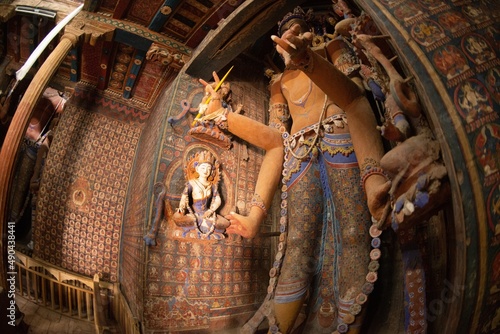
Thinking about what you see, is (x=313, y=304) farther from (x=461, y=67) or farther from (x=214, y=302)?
(x=461, y=67)

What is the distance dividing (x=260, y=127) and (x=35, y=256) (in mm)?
3327

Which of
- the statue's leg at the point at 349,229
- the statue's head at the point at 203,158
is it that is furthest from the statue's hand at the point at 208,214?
the statue's leg at the point at 349,229

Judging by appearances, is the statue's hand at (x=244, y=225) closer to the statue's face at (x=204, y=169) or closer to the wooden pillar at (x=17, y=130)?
the statue's face at (x=204, y=169)

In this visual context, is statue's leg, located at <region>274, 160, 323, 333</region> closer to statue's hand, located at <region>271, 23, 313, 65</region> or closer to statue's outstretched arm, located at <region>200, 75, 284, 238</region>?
statue's outstretched arm, located at <region>200, 75, 284, 238</region>

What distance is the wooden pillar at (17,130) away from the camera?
301cm

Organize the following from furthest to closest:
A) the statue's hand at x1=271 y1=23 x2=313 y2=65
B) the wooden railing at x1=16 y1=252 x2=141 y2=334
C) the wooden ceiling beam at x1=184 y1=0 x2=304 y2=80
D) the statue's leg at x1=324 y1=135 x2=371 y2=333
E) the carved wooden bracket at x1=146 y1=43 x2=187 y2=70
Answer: the carved wooden bracket at x1=146 y1=43 x2=187 y2=70 < the wooden railing at x1=16 y1=252 x2=141 y2=334 < the wooden ceiling beam at x1=184 y1=0 x2=304 y2=80 < the statue's leg at x1=324 y1=135 x2=371 y2=333 < the statue's hand at x1=271 y1=23 x2=313 y2=65

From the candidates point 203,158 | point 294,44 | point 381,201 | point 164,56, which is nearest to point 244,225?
point 203,158

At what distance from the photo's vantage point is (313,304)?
239 cm

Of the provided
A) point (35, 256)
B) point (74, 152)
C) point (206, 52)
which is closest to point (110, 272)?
point (35, 256)

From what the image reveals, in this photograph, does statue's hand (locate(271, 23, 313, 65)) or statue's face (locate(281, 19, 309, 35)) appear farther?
statue's face (locate(281, 19, 309, 35))

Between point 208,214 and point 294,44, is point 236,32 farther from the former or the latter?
point 208,214

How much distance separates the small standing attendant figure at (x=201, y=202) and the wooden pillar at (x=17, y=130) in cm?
175

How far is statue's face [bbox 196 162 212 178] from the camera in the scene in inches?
120

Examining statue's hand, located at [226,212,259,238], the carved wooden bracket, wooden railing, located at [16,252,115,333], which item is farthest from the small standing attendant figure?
wooden railing, located at [16,252,115,333]
